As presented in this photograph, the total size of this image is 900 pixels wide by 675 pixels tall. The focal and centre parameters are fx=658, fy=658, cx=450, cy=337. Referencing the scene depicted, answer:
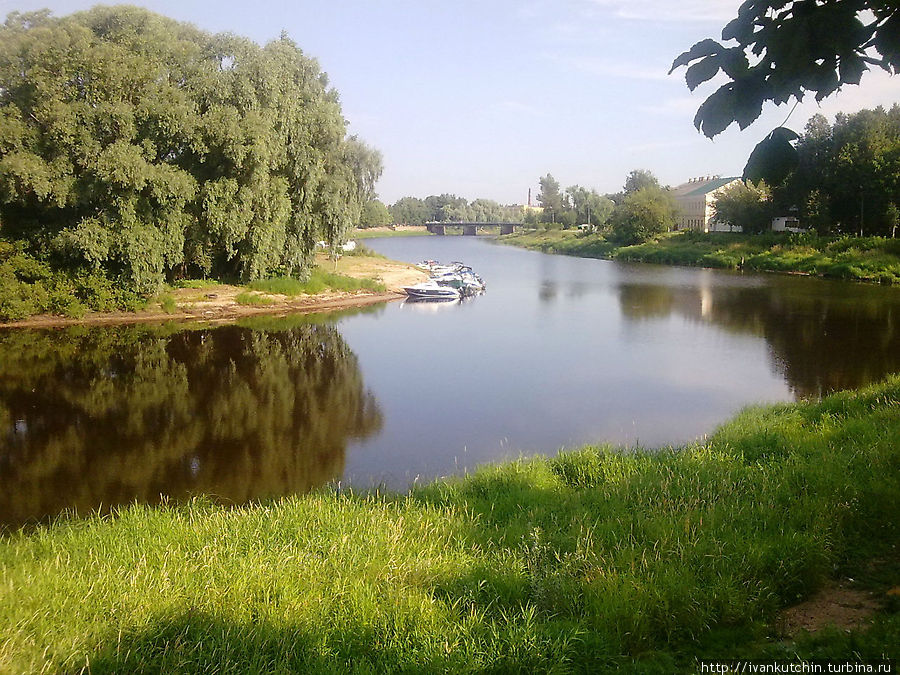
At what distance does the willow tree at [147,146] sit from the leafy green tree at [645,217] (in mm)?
43219

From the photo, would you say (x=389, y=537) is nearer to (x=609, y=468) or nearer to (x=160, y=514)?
(x=160, y=514)

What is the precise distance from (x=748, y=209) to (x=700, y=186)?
39.4 meters

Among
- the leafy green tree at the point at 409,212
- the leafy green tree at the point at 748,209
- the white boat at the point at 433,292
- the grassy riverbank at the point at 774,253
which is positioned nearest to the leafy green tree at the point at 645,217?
the grassy riverbank at the point at 774,253

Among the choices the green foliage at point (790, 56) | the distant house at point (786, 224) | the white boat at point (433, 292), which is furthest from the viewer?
the distant house at point (786, 224)

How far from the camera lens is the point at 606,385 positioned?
1522 centimetres

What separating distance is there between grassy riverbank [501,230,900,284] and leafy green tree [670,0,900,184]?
35.7 m

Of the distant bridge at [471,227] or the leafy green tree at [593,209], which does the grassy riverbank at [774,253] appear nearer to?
the leafy green tree at [593,209]

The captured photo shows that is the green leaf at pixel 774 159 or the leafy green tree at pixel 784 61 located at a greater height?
the leafy green tree at pixel 784 61

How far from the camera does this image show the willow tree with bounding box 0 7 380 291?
2017cm

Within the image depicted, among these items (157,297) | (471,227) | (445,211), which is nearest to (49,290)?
(157,297)

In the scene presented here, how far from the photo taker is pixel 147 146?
21.6 meters

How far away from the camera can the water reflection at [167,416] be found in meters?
9.37

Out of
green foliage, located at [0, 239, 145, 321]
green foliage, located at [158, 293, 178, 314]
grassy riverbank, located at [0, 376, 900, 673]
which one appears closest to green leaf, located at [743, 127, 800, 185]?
grassy riverbank, located at [0, 376, 900, 673]

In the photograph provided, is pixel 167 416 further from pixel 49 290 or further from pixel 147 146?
pixel 147 146
